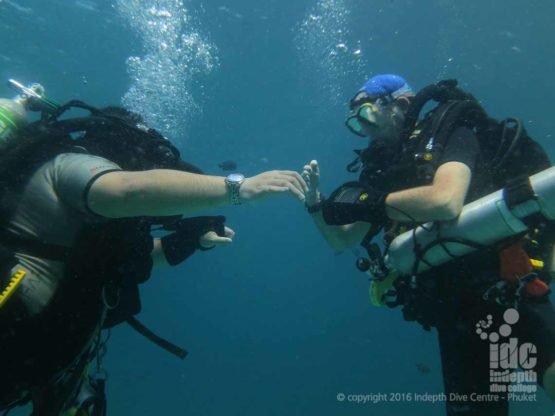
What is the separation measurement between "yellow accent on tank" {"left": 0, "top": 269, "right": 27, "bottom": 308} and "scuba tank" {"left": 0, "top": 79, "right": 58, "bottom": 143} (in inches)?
40.2

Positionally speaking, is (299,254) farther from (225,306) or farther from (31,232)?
(31,232)

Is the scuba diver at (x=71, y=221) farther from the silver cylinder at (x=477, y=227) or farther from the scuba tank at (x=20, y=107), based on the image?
the silver cylinder at (x=477, y=227)

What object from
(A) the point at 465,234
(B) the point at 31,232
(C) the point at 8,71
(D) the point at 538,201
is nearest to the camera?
(B) the point at 31,232

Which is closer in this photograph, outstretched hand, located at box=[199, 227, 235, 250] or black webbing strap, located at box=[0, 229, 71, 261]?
black webbing strap, located at box=[0, 229, 71, 261]

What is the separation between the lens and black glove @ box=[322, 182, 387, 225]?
3.68 metres

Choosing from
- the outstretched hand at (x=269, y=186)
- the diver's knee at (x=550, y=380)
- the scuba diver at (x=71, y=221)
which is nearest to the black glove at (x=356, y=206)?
the scuba diver at (x=71, y=221)

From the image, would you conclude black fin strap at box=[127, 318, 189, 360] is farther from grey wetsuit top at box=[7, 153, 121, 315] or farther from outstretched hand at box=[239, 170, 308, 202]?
outstretched hand at box=[239, 170, 308, 202]

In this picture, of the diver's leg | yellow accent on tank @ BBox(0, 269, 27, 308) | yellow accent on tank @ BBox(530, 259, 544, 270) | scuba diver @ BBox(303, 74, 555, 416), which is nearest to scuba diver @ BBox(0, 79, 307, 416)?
yellow accent on tank @ BBox(0, 269, 27, 308)

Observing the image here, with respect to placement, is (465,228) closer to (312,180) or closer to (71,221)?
(312,180)

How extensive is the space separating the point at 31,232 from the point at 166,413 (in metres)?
41.0

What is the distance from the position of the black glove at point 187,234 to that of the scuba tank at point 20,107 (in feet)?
4.74

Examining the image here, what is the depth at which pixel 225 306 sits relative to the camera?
269 ft

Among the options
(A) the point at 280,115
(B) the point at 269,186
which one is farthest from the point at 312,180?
(A) the point at 280,115

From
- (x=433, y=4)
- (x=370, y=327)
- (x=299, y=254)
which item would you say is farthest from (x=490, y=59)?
(x=299, y=254)
